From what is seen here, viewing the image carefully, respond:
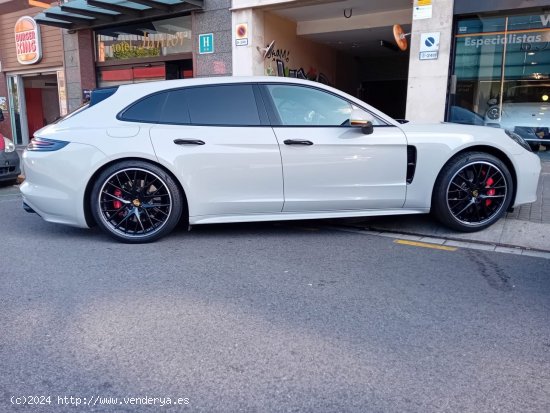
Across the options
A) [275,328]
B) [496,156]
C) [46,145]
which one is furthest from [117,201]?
[496,156]

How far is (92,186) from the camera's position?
14.8 feet

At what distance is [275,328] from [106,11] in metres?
11.9

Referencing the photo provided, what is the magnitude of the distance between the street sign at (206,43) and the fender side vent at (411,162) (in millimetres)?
7999

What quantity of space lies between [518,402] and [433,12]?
327 inches

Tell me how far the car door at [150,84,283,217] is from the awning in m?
7.34

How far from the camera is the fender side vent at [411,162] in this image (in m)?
4.60

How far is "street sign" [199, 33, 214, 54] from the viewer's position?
11252 millimetres

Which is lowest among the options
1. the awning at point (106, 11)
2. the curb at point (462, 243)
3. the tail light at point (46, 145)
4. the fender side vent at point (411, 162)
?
the curb at point (462, 243)

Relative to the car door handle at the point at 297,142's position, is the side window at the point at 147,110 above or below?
above

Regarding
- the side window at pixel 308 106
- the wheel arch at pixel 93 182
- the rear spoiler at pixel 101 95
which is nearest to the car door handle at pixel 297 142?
the side window at pixel 308 106

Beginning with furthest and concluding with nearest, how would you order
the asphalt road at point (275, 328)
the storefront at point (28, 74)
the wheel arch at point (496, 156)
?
the storefront at point (28, 74) < the wheel arch at point (496, 156) < the asphalt road at point (275, 328)

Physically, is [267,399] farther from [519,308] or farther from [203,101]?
[203,101]

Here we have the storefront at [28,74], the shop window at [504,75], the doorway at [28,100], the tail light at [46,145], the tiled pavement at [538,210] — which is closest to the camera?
the tail light at [46,145]

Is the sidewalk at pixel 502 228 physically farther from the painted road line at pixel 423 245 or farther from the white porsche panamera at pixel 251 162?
the painted road line at pixel 423 245
